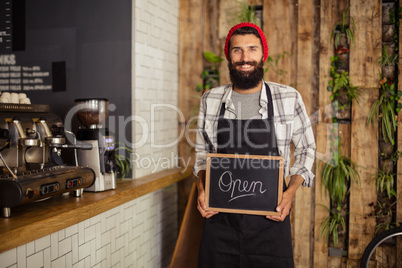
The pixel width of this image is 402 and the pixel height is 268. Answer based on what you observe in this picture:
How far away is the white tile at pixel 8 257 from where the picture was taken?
62.2 inches

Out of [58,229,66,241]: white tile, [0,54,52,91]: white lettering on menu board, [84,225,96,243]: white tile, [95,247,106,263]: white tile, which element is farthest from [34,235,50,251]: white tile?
[0,54,52,91]: white lettering on menu board

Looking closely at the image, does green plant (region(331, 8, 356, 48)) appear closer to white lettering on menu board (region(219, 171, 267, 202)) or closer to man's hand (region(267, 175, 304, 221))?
man's hand (region(267, 175, 304, 221))

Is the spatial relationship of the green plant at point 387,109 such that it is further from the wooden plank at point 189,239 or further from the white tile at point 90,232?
the white tile at point 90,232

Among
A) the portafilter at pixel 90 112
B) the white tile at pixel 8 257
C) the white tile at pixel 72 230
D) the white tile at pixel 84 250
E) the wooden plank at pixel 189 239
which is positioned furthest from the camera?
the wooden plank at pixel 189 239

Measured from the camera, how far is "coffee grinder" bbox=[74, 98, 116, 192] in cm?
244

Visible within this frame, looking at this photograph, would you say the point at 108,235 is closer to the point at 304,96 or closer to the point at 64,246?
the point at 64,246

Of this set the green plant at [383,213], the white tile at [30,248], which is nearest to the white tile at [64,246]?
the white tile at [30,248]

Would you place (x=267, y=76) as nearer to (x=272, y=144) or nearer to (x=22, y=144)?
(x=272, y=144)

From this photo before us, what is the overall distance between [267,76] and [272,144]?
122cm

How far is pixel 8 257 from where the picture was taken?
1616 millimetres

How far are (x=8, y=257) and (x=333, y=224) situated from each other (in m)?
2.48

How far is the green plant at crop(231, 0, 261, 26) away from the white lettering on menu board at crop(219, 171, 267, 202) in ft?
5.42

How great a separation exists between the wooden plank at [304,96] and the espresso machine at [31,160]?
184 cm

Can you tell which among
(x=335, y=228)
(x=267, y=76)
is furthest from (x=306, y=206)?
(x=267, y=76)
